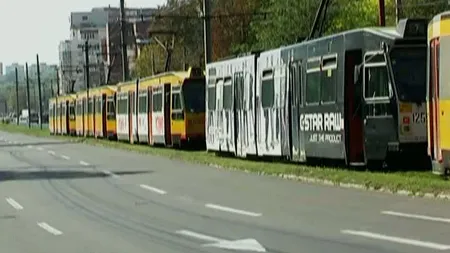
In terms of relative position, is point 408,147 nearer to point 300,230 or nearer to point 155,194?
point 155,194

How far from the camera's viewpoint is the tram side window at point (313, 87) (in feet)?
95.1

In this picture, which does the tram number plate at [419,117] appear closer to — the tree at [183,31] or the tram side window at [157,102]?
the tram side window at [157,102]

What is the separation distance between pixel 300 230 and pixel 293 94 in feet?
49.5

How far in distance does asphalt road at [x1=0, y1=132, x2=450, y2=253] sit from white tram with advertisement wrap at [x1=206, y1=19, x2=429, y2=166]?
189 centimetres

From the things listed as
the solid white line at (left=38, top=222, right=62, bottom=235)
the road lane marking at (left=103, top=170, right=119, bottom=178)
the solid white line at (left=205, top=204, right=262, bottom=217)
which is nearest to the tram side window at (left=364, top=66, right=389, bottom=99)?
the solid white line at (left=205, top=204, right=262, bottom=217)

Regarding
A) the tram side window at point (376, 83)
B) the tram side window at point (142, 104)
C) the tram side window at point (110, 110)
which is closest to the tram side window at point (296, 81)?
the tram side window at point (376, 83)

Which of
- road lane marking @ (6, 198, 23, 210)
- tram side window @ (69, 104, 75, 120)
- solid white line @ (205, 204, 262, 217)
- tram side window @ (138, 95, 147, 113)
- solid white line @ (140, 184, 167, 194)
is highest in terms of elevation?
tram side window @ (138, 95, 147, 113)

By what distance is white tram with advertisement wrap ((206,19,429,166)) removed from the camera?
2542cm

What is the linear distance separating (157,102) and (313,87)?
950 inches

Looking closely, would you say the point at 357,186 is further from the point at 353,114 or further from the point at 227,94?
the point at 227,94

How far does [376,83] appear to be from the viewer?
85.5ft

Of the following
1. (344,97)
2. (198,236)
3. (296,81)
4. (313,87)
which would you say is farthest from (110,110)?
(198,236)

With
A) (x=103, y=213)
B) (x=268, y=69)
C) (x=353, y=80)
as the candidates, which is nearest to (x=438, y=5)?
(x=268, y=69)

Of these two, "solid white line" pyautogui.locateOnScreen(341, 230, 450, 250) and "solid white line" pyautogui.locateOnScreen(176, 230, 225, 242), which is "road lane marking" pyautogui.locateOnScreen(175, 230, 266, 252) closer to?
"solid white line" pyautogui.locateOnScreen(176, 230, 225, 242)
